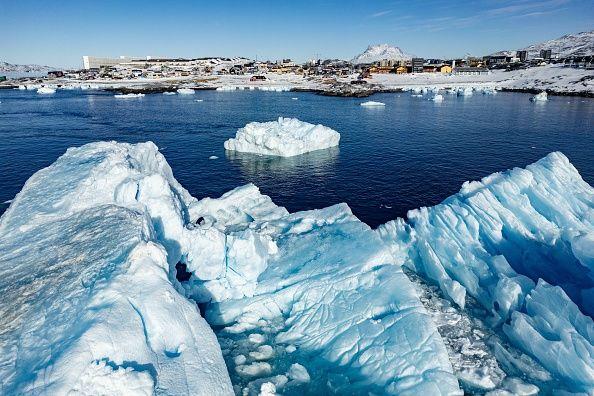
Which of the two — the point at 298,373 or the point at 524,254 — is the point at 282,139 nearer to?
the point at 524,254

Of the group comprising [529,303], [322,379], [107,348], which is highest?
[107,348]

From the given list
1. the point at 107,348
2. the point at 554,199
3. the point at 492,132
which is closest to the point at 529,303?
the point at 554,199

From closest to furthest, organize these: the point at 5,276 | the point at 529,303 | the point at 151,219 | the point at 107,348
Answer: the point at 107,348 → the point at 5,276 → the point at 529,303 → the point at 151,219

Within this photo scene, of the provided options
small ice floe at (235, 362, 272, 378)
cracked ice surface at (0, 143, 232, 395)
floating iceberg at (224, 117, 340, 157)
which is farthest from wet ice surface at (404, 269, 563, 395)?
floating iceberg at (224, 117, 340, 157)

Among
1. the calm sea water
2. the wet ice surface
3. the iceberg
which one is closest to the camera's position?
the iceberg

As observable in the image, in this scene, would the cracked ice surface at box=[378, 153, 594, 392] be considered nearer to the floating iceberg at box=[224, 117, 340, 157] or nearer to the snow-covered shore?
the floating iceberg at box=[224, 117, 340, 157]

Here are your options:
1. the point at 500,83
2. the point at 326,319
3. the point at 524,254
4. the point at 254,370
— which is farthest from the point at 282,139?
the point at 500,83

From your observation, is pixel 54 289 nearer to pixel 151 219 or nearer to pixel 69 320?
pixel 69 320

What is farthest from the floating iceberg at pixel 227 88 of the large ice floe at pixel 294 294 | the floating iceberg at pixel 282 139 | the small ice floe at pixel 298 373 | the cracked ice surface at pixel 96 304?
the small ice floe at pixel 298 373
